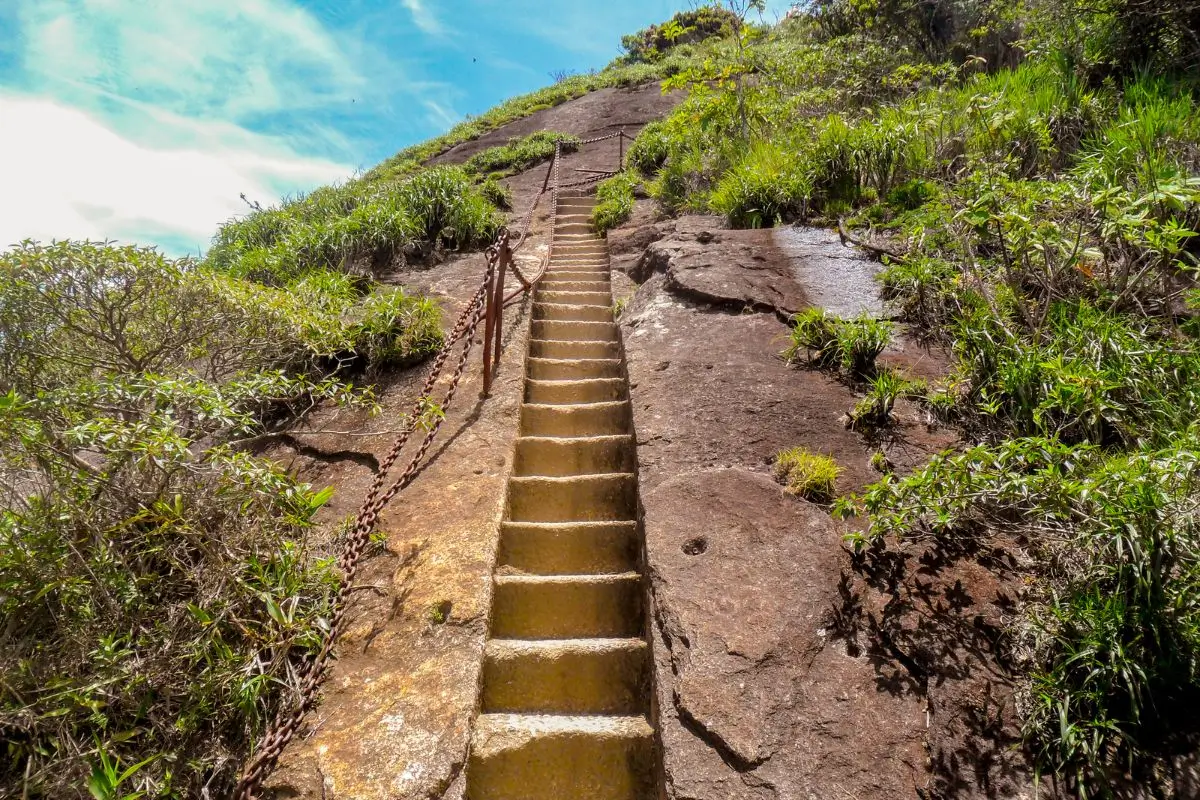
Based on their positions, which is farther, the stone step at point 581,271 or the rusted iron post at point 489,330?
the stone step at point 581,271

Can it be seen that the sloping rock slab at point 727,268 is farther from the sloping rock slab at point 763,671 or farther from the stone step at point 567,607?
the stone step at point 567,607

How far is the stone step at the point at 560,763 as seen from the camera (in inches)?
87.2

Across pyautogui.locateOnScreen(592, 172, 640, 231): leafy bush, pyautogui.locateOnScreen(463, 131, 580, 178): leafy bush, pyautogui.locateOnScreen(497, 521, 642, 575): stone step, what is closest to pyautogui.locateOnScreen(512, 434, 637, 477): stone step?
pyautogui.locateOnScreen(497, 521, 642, 575): stone step

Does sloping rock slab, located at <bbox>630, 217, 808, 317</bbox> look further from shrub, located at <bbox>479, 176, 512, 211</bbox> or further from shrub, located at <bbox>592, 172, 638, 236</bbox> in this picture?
shrub, located at <bbox>479, 176, 512, 211</bbox>

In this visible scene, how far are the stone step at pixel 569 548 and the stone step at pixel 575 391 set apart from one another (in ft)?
4.76

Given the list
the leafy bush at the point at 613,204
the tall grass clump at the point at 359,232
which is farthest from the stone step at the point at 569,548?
the leafy bush at the point at 613,204

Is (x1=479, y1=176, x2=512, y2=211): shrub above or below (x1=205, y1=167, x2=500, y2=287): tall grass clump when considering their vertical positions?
above

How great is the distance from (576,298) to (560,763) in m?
4.75

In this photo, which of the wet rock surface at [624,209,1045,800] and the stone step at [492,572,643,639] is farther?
the stone step at [492,572,643,639]

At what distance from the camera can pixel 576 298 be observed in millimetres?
6305

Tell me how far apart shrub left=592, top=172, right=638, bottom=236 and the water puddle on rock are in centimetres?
339

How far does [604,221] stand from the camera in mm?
8641

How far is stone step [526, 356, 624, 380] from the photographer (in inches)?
193

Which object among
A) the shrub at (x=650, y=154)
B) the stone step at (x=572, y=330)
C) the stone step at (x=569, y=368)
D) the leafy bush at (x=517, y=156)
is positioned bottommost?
the stone step at (x=569, y=368)
